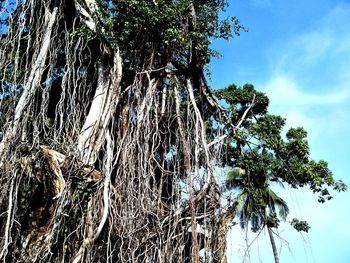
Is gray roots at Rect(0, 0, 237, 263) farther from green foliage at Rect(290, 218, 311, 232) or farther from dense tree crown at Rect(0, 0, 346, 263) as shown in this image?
green foliage at Rect(290, 218, 311, 232)

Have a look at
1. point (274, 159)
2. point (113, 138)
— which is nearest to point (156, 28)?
point (113, 138)

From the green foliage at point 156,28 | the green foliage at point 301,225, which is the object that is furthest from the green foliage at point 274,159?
the green foliage at point 156,28

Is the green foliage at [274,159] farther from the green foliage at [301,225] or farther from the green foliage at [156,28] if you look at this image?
the green foliage at [156,28]

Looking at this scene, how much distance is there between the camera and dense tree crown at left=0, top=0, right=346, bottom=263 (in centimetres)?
300

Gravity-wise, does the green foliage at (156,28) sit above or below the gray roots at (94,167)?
above

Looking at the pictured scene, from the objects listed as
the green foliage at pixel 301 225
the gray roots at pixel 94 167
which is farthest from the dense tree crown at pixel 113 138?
the green foliage at pixel 301 225

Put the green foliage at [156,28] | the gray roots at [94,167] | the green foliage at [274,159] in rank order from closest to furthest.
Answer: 1. the gray roots at [94,167]
2. the green foliage at [156,28]
3. the green foliage at [274,159]

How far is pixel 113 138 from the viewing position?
151 inches

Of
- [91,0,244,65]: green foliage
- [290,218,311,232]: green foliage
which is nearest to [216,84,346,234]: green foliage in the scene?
[290,218,311,232]: green foliage

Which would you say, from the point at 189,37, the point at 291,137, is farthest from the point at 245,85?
the point at 189,37

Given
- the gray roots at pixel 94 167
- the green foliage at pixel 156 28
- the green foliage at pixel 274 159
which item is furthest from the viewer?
the green foliage at pixel 274 159

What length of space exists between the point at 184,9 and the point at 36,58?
1.67 m

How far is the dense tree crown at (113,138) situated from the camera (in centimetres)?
300

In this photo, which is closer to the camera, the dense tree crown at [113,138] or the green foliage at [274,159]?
the dense tree crown at [113,138]
